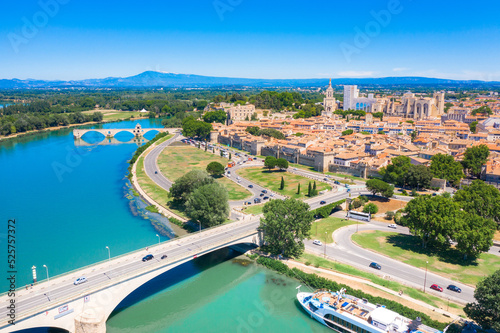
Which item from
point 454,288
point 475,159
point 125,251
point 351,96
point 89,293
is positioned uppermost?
point 351,96

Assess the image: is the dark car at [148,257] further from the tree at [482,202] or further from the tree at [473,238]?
the tree at [482,202]

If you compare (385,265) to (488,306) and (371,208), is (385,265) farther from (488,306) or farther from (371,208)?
(371,208)

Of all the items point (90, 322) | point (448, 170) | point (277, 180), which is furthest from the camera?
point (277, 180)

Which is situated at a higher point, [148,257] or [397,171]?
[397,171]

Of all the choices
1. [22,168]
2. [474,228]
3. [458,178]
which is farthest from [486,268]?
[22,168]

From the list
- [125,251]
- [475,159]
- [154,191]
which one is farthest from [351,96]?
[125,251]

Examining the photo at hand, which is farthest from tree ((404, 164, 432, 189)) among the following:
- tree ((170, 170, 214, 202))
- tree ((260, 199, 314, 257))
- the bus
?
tree ((170, 170, 214, 202))
